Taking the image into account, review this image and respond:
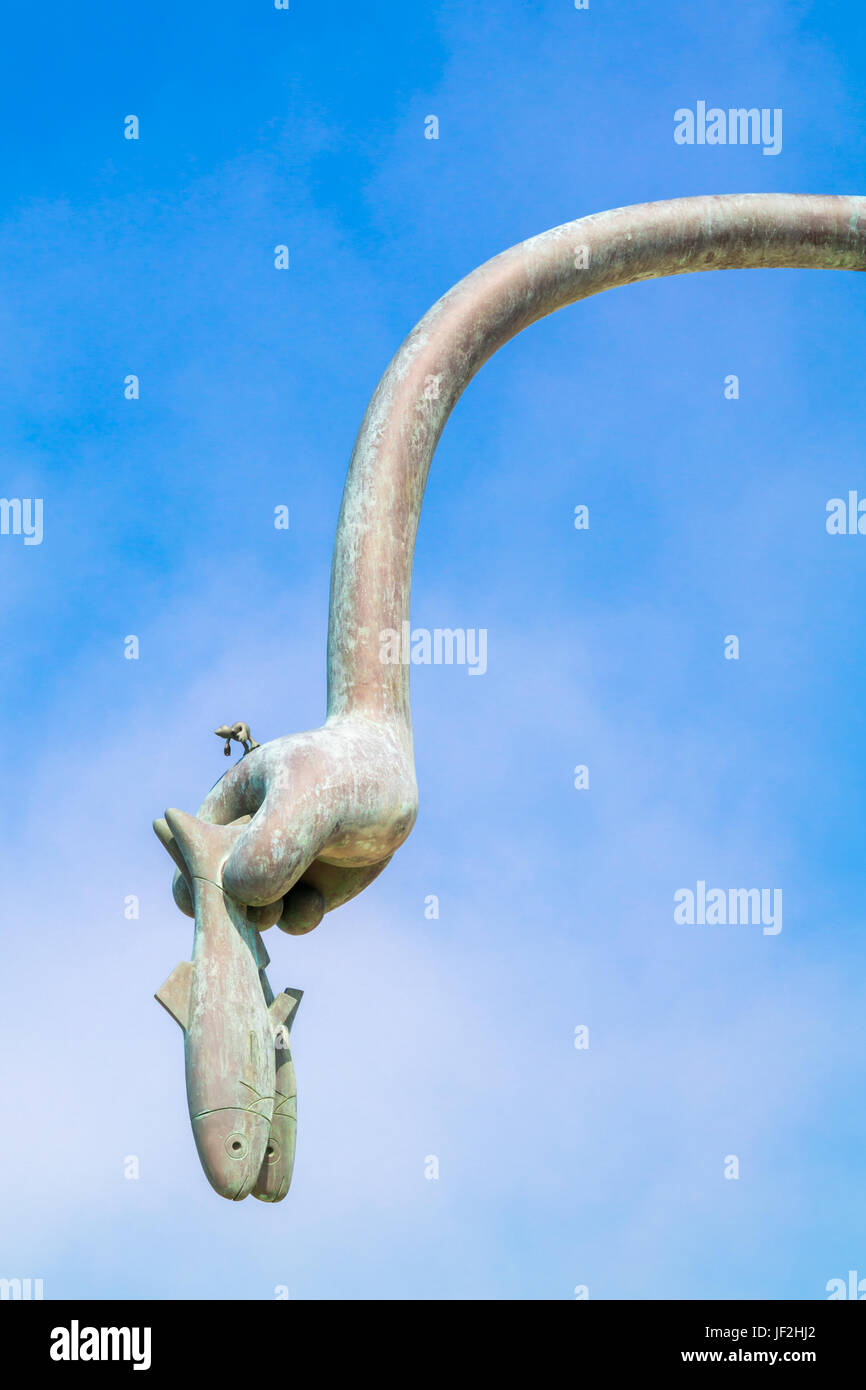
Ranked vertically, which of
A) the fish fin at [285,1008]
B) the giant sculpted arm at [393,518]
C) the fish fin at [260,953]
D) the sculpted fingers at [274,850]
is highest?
the giant sculpted arm at [393,518]

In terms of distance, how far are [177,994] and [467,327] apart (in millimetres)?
3342

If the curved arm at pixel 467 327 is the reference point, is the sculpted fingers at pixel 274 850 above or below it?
below

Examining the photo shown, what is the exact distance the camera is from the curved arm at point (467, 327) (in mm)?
7566

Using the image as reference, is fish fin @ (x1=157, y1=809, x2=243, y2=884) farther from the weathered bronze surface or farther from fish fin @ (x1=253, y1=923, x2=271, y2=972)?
fish fin @ (x1=253, y1=923, x2=271, y2=972)

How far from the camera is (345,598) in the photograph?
24.9ft

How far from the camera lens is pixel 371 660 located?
24.6ft

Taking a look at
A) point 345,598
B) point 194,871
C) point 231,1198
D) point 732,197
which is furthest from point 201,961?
point 732,197

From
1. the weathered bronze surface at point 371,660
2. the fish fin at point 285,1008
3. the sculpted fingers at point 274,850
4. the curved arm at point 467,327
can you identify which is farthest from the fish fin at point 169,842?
the curved arm at point 467,327

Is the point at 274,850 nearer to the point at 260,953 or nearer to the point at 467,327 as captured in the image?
the point at 260,953

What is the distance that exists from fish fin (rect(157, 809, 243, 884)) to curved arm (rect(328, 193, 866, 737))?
78 centimetres

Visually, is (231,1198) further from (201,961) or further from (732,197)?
(732,197)

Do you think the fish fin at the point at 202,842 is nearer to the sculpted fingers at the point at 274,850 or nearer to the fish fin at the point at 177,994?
the sculpted fingers at the point at 274,850

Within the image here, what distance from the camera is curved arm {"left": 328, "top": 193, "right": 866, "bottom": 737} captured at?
7566 mm

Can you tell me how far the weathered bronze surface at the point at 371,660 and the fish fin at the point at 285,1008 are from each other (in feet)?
0.44
